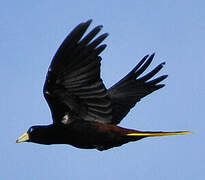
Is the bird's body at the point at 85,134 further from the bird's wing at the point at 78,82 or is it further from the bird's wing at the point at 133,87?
the bird's wing at the point at 133,87

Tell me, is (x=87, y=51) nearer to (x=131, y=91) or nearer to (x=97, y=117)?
(x=97, y=117)

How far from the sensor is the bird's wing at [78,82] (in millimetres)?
14172

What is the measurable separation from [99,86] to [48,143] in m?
1.59

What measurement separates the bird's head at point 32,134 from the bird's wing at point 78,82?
1.52 ft

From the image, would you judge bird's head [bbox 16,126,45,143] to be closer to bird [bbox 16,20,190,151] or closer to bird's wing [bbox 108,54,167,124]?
bird [bbox 16,20,190,151]

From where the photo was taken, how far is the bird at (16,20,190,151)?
1425 cm

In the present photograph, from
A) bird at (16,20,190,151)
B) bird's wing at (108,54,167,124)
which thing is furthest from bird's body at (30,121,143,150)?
bird's wing at (108,54,167,124)

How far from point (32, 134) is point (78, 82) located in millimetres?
1580

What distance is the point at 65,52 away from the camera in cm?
1424

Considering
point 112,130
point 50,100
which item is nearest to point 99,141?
point 112,130

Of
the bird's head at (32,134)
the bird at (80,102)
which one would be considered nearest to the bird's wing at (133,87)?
the bird at (80,102)

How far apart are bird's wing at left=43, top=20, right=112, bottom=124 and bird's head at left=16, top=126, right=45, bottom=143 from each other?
463mm

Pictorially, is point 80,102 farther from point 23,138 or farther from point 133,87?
point 133,87

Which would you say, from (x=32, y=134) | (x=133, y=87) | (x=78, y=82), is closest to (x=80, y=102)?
(x=78, y=82)
